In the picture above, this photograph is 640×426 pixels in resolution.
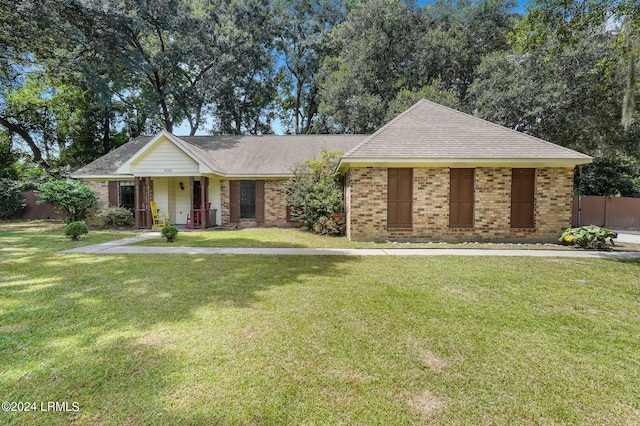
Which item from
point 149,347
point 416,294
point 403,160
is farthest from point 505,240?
point 149,347

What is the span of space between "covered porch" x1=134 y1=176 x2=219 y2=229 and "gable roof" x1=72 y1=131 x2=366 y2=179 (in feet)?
3.45

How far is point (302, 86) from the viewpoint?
28531 mm

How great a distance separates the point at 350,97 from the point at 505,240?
A: 50.5 feet

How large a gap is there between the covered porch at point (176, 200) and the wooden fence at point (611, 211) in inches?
728

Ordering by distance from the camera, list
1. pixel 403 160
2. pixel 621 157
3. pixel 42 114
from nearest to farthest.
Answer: pixel 403 160, pixel 621 157, pixel 42 114

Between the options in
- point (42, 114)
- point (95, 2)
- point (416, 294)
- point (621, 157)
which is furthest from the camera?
point (42, 114)

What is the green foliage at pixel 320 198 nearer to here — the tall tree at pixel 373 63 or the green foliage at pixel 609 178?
the tall tree at pixel 373 63

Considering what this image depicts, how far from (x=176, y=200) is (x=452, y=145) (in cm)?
1396

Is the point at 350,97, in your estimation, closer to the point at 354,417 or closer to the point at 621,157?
the point at 621,157

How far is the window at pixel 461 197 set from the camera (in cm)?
1035

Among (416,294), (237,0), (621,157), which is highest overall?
(237,0)

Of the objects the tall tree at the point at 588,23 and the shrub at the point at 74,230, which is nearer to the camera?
the tall tree at the point at 588,23

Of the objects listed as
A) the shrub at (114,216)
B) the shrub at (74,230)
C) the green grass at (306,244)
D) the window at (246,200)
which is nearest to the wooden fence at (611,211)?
the green grass at (306,244)

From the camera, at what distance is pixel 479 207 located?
1032 cm
